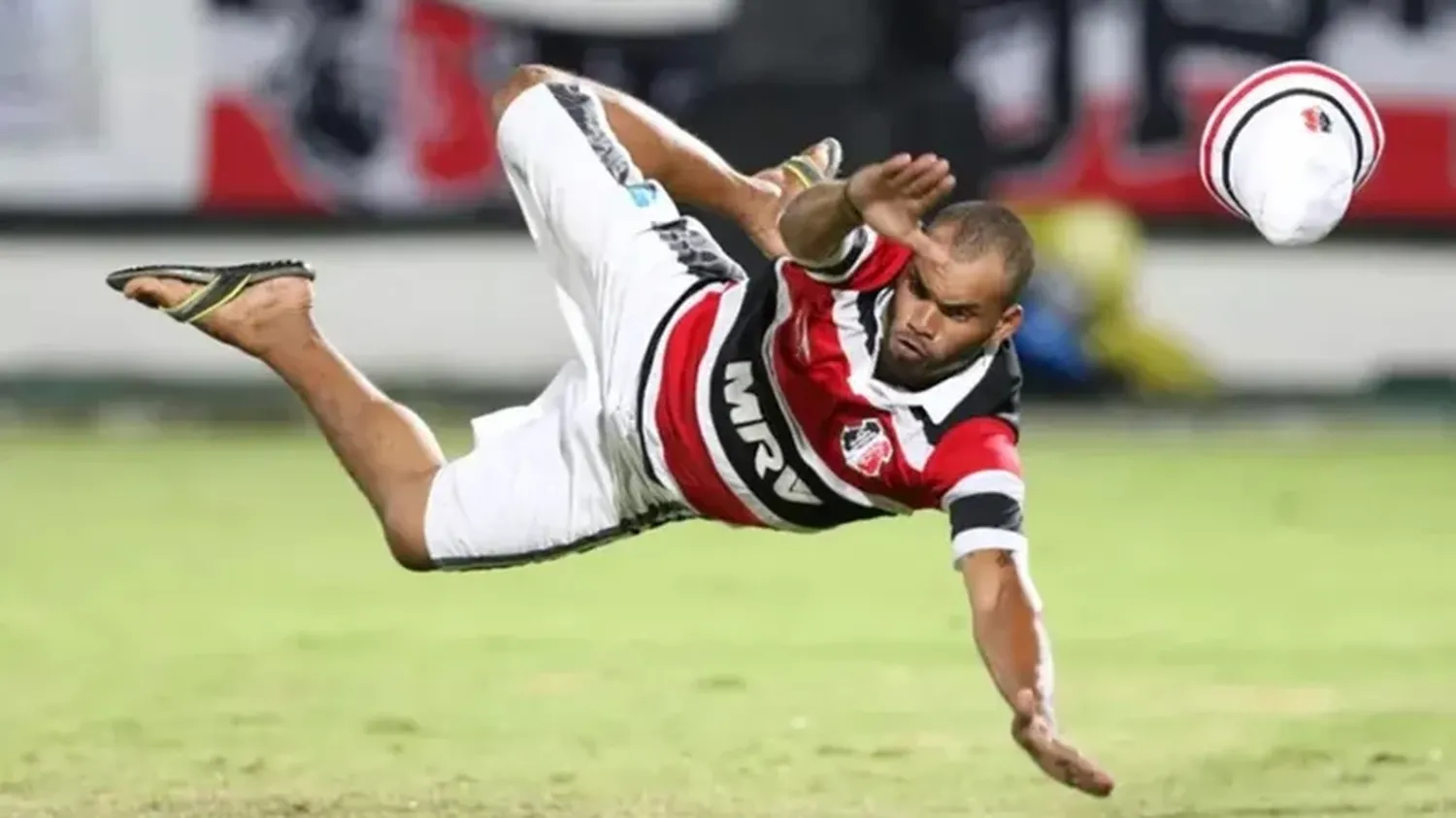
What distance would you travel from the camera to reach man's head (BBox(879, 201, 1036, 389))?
6.13 metres

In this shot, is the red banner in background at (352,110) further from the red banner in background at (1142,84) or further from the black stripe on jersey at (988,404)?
the black stripe on jersey at (988,404)

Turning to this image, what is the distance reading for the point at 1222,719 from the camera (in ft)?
26.1

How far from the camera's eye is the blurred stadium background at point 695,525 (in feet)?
24.5

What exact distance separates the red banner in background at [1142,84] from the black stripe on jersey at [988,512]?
1043 cm

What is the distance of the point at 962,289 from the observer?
612cm

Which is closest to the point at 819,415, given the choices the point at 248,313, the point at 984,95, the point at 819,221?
the point at 819,221

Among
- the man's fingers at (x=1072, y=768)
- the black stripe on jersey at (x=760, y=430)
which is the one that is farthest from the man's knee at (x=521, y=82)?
the man's fingers at (x=1072, y=768)

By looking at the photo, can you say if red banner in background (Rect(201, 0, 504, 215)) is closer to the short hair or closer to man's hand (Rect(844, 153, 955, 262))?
the short hair

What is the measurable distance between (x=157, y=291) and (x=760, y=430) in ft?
5.87

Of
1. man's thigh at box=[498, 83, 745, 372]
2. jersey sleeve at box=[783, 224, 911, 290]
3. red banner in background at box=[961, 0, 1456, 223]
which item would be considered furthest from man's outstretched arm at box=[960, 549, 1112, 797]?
red banner in background at box=[961, 0, 1456, 223]

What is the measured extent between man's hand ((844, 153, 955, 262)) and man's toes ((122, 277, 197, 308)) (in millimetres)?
2343

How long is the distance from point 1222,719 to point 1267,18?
9516 mm

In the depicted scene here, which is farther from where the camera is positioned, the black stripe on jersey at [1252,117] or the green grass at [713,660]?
the green grass at [713,660]

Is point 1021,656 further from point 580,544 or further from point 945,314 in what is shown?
point 580,544
